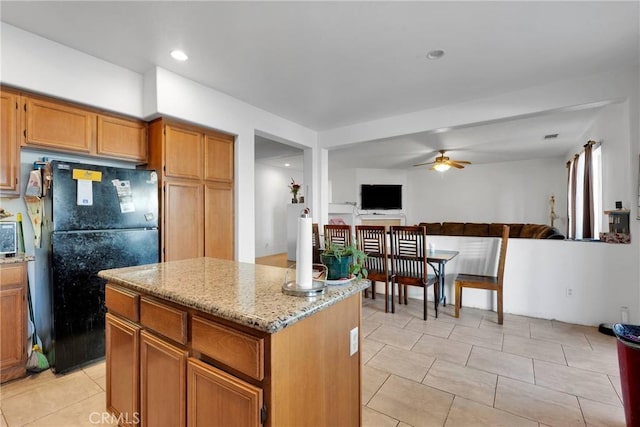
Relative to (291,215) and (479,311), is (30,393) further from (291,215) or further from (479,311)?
(291,215)

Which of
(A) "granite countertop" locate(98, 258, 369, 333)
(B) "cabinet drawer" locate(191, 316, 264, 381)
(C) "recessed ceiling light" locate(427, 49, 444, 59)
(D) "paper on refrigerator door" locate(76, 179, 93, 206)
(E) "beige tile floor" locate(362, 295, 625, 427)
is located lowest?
(E) "beige tile floor" locate(362, 295, 625, 427)

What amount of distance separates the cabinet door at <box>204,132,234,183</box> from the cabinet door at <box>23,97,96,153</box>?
97 centimetres

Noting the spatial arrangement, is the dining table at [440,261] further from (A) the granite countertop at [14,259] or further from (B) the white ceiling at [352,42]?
(A) the granite countertop at [14,259]

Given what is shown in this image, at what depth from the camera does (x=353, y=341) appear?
1.33 m

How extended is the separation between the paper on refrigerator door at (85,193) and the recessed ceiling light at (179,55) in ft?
3.99

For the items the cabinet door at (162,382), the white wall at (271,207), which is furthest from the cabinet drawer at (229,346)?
the white wall at (271,207)

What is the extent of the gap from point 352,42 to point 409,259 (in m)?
2.31

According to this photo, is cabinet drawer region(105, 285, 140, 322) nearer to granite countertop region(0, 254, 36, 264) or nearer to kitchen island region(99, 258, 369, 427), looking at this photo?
kitchen island region(99, 258, 369, 427)

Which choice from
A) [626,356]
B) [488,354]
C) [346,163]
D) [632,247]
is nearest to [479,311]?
[488,354]

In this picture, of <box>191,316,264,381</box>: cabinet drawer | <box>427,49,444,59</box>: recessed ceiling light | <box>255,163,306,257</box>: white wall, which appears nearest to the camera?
<box>191,316,264,381</box>: cabinet drawer

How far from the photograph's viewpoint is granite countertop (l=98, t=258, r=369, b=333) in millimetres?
946

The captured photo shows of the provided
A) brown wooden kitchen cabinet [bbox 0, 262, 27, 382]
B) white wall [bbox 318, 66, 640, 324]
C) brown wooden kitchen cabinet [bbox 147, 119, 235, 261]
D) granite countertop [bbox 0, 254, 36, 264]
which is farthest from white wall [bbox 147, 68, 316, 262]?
brown wooden kitchen cabinet [bbox 0, 262, 27, 382]

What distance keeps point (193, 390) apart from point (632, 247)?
3.76m

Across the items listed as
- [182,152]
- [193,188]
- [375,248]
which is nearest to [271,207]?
[375,248]
